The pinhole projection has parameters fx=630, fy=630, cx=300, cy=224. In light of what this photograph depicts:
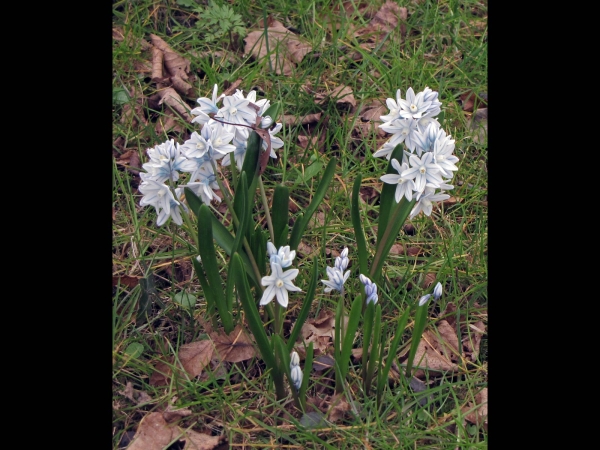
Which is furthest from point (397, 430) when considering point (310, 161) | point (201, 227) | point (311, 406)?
point (310, 161)

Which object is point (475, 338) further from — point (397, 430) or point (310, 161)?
point (310, 161)

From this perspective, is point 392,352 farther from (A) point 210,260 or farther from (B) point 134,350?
(B) point 134,350

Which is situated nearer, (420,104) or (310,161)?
(420,104)

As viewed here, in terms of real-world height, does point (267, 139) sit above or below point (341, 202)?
above

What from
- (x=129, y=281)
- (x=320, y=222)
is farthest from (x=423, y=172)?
(x=129, y=281)

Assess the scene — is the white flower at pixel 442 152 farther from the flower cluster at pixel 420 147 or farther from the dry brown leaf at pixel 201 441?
the dry brown leaf at pixel 201 441

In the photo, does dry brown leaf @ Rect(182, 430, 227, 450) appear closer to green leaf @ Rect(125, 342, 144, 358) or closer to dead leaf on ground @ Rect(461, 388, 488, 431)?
green leaf @ Rect(125, 342, 144, 358)

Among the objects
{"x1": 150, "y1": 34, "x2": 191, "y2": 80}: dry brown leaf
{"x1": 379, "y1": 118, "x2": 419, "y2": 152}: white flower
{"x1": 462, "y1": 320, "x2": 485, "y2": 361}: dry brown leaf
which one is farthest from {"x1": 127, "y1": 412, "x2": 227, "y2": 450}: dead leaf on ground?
{"x1": 150, "y1": 34, "x2": 191, "y2": 80}: dry brown leaf
